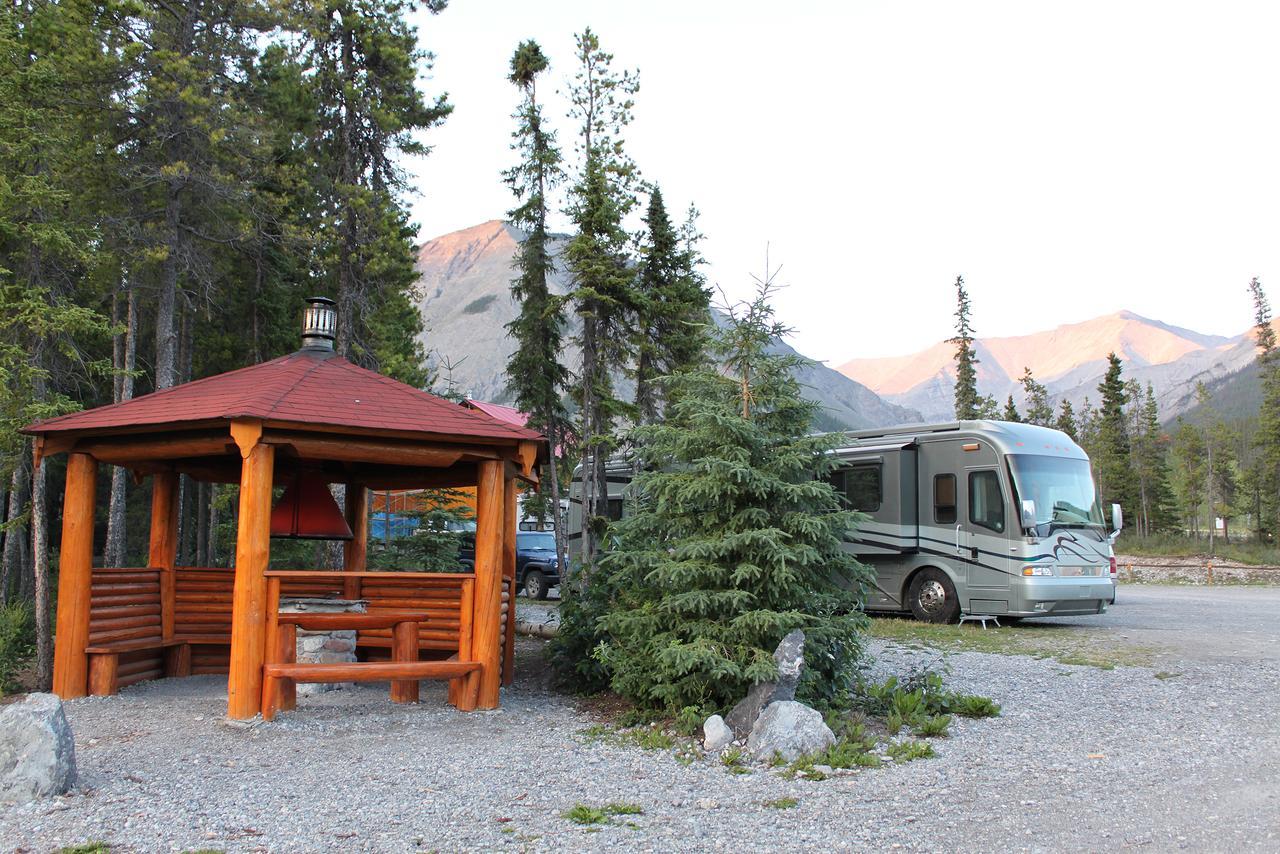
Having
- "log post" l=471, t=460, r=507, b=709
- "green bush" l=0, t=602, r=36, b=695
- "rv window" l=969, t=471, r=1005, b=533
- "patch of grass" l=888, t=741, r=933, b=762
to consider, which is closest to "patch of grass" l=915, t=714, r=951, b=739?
"patch of grass" l=888, t=741, r=933, b=762

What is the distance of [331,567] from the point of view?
1788 centimetres

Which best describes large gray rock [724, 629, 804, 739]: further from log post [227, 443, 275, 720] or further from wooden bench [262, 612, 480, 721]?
log post [227, 443, 275, 720]

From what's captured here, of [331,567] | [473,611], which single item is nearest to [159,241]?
[331,567]

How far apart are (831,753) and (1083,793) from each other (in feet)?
4.90

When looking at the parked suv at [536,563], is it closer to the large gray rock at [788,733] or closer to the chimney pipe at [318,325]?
the chimney pipe at [318,325]

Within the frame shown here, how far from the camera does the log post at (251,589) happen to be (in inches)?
294

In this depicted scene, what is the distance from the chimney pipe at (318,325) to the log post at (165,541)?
2.24 meters

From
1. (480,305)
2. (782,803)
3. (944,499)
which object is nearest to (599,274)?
(944,499)

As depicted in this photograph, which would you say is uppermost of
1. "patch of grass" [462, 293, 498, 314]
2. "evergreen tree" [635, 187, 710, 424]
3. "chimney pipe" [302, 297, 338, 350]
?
"patch of grass" [462, 293, 498, 314]

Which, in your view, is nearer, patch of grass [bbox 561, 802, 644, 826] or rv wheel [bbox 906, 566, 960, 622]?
patch of grass [bbox 561, 802, 644, 826]

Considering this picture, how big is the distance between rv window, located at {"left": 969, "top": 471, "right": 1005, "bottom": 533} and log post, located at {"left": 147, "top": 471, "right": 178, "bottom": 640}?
415 inches

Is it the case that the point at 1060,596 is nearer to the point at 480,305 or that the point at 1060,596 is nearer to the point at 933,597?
the point at 933,597

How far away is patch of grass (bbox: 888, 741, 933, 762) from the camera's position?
643cm

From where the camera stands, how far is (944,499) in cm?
1462
